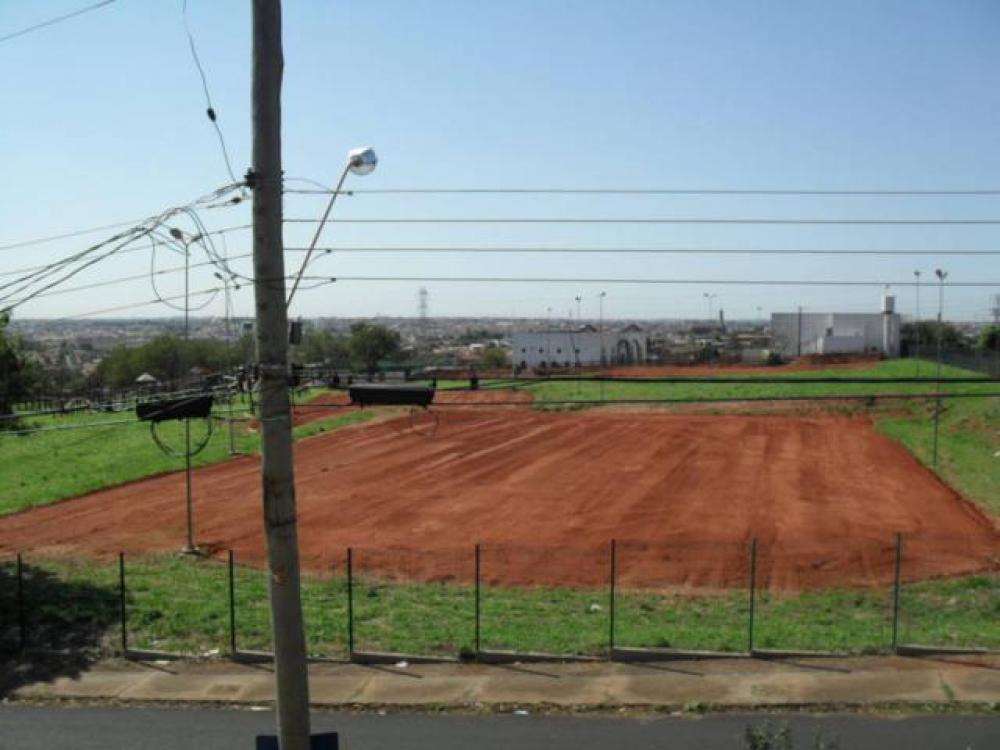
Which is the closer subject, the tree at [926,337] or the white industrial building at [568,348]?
the white industrial building at [568,348]

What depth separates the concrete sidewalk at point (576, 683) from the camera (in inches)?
650

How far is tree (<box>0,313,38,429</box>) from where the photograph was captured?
101ft

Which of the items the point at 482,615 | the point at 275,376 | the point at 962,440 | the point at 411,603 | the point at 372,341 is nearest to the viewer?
the point at 275,376

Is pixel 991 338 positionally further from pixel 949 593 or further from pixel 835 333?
pixel 949 593

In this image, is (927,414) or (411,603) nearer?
(411,603)

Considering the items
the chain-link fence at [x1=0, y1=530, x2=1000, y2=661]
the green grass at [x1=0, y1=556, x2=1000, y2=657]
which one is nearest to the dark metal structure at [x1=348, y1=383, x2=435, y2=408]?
the chain-link fence at [x1=0, y1=530, x2=1000, y2=661]

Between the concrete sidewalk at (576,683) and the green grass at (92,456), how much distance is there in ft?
64.2

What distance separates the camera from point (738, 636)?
66.6 feet

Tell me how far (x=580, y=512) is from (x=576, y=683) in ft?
Result: 63.3

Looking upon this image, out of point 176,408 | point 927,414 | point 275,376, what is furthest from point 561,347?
point 275,376

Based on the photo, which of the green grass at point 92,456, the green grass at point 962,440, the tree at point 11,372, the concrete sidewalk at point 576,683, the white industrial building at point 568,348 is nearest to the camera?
the concrete sidewalk at point 576,683

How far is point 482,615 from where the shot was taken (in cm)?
2211

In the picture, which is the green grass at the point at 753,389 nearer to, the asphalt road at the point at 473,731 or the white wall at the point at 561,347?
the white wall at the point at 561,347

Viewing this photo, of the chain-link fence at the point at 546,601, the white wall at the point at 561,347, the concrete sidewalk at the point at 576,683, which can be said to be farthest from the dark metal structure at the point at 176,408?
the white wall at the point at 561,347
